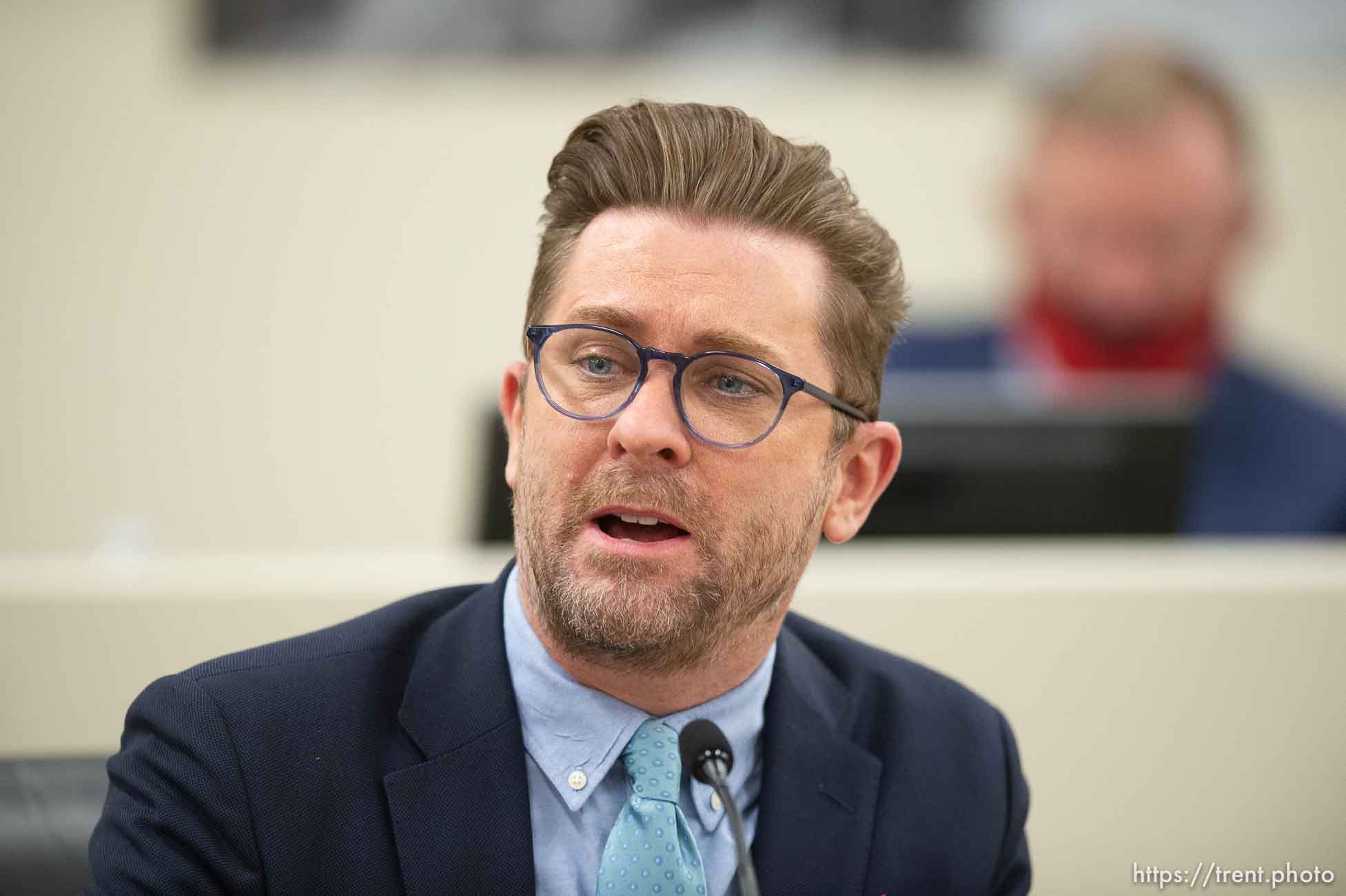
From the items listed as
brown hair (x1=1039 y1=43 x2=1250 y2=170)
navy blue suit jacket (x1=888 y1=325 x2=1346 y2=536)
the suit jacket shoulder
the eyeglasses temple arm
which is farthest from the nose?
brown hair (x1=1039 y1=43 x2=1250 y2=170)

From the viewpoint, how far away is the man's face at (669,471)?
129 cm

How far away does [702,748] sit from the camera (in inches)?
48.5

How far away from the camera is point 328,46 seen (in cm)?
505

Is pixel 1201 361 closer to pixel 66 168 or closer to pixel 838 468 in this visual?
pixel 838 468

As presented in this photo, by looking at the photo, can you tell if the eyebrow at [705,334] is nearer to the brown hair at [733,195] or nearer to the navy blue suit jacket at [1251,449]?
the brown hair at [733,195]

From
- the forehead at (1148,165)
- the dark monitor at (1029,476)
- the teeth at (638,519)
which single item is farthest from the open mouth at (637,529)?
the forehead at (1148,165)

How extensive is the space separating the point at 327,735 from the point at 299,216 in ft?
13.8

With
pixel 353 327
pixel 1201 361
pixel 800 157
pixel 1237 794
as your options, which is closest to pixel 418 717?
pixel 800 157

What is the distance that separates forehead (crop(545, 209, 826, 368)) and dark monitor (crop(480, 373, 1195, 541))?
92 centimetres

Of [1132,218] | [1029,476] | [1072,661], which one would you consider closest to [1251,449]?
[1132,218]

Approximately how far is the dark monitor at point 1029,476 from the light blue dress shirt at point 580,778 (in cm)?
92

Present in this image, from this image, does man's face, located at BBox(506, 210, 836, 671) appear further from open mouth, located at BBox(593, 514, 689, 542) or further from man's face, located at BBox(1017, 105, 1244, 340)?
man's face, located at BBox(1017, 105, 1244, 340)

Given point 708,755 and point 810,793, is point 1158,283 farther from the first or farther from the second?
point 708,755

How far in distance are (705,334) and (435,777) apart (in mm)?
519
